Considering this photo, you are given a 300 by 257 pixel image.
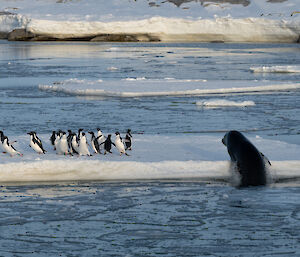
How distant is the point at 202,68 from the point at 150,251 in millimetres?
28024

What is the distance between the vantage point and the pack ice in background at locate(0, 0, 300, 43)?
62781 mm

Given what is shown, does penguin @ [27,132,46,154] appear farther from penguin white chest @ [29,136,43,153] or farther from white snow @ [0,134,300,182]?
white snow @ [0,134,300,182]

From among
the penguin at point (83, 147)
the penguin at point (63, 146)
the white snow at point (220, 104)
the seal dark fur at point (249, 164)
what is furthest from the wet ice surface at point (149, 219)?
the white snow at point (220, 104)

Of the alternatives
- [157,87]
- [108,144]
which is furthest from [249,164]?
[157,87]

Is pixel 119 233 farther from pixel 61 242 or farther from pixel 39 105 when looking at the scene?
pixel 39 105

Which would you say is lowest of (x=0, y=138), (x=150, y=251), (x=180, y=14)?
(x=150, y=251)

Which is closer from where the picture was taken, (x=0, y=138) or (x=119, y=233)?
(x=119, y=233)

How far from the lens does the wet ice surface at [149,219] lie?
6879 millimetres

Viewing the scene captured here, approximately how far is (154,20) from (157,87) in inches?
1612

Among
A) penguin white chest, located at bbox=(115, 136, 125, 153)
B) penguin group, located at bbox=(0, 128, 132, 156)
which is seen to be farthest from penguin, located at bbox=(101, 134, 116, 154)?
penguin white chest, located at bbox=(115, 136, 125, 153)

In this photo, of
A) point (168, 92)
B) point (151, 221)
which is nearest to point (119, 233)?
point (151, 221)

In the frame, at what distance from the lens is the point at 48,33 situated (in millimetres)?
65625

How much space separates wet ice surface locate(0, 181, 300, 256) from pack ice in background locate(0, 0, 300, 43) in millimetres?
53959

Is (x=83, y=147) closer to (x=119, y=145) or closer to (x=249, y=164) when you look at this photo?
(x=119, y=145)
